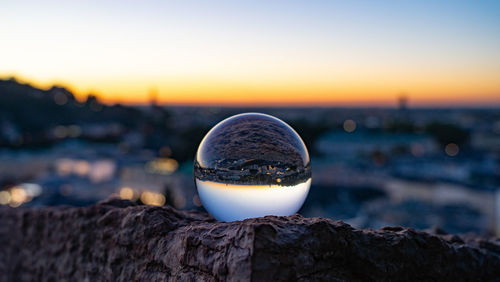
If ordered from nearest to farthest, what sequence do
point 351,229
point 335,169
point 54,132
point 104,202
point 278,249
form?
point 278,249
point 351,229
point 104,202
point 335,169
point 54,132

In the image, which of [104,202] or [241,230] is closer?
[241,230]

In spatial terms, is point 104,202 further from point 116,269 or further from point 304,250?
point 304,250

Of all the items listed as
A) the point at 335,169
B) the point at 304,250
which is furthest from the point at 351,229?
the point at 335,169

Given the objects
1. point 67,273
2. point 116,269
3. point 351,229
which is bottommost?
point 67,273

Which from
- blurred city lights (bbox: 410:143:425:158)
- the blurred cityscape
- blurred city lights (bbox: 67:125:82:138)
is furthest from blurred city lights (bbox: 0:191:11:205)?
blurred city lights (bbox: 410:143:425:158)

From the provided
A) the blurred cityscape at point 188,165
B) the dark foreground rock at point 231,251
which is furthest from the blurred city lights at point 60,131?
the dark foreground rock at point 231,251

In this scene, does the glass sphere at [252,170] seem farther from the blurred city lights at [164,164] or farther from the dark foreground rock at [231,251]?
the blurred city lights at [164,164]
